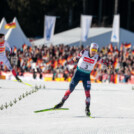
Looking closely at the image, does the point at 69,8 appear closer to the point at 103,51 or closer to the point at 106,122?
the point at 103,51

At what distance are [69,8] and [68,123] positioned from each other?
43.7 metres

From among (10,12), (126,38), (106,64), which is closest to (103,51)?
(106,64)

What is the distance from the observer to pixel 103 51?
1045 inches

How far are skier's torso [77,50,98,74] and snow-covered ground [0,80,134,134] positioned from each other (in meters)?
1.08

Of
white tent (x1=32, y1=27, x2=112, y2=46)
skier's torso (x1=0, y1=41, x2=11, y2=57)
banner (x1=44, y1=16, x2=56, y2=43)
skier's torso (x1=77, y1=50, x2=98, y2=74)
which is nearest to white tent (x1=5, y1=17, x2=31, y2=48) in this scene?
banner (x1=44, y1=16, x2=56, y2=43)

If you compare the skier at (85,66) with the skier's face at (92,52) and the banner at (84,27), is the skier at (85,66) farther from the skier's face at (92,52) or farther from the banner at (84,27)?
the banner at (84,27)

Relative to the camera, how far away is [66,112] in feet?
36.4

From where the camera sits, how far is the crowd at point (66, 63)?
22766 millimetres

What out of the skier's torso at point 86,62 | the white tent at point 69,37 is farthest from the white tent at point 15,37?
the skier's torso at point 86,62

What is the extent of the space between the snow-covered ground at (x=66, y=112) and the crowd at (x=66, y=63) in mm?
4317

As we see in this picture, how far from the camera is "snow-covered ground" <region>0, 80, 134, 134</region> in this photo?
8055 millimetres

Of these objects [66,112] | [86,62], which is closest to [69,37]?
[86,62]

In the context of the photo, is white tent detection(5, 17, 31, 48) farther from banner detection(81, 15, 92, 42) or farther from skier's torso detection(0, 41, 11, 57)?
skier's torso detection(0, 41, 11, 57)

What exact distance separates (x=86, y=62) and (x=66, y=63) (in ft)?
44.1
